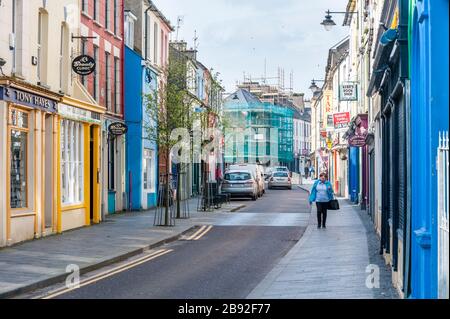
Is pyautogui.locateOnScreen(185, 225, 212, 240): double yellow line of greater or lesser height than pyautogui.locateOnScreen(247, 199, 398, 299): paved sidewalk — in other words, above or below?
below

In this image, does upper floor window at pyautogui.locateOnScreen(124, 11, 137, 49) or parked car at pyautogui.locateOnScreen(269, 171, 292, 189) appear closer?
upper floor window at pyautogui.locateOnScreen(124, 11, 137, 49)

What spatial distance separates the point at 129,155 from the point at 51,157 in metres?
11.5

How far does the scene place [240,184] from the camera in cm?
4288

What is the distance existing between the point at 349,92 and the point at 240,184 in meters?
11.7

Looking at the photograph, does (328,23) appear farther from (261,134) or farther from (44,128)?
(261,134)

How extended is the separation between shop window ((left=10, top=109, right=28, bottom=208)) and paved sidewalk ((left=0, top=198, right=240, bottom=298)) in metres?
1.15

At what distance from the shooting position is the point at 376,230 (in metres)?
21.1

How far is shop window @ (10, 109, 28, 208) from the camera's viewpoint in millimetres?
→ 17891

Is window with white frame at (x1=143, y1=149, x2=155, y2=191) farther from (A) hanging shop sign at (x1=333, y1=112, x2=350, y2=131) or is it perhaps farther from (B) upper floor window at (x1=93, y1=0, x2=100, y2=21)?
(A) hanging shop sign at (x1=333, y1=112, x2=350, y2=131)

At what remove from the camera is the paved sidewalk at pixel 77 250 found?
1240 centimetres

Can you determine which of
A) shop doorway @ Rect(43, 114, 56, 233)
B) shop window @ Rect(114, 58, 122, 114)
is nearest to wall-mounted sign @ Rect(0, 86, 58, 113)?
shop doorway @ Rect(43, 114, 56, 233)

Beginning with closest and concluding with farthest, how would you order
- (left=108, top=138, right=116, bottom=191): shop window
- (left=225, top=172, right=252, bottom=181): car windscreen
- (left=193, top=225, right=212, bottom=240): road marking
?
(left=193, top=225, right=212, bottom=240): road marking < (left=108, top=138, right=116, bottom=191): shop window < (left=225, top=172, right=252, bottom=181): car windscreen

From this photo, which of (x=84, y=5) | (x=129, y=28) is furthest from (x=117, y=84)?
(x=84, y=5)

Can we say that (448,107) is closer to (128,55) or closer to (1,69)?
(1,69)
